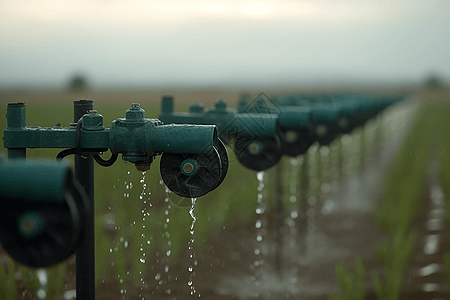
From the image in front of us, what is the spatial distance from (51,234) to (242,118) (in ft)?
4.47

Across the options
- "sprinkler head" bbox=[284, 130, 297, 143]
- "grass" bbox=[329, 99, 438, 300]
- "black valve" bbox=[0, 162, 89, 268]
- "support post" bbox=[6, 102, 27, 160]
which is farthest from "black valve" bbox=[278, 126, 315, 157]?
"black valve" bbox=[0, 162, 89, 268]

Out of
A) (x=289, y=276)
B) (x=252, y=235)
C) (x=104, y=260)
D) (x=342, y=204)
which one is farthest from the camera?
(x=342, y=204)

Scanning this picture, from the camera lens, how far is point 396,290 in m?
3.10

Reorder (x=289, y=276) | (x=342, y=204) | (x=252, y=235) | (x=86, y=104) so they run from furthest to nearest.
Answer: (x=342, y=204), (x=252, y=235), (x=289, y=276), (x=86, y=104)

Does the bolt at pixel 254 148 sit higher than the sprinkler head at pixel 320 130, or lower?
lower

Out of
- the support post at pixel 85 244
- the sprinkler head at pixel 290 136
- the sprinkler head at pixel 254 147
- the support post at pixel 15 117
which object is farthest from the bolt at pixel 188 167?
the sprinkler head at pixel 290 136

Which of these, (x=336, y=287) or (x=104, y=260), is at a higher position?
(x=104, y=260)

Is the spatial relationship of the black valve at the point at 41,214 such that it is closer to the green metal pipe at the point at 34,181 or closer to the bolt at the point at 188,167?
the green metal pipe at the point at 34,181

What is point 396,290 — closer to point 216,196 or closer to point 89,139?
point 89,139

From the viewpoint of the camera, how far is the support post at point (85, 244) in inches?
61.8

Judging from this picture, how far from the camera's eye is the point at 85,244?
159 cm

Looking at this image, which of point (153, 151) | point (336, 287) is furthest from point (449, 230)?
point (153, 151)

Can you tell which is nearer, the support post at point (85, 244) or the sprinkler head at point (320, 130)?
the support post at point (85, 244)

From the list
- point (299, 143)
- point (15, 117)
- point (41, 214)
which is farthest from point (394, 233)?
point (41, 214)
